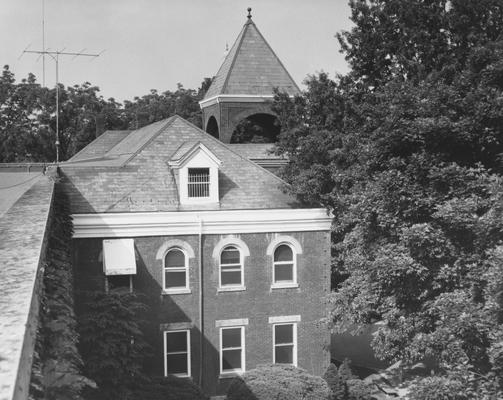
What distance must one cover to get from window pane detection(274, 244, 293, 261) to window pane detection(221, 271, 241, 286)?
1427 millimetres

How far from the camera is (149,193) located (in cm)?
2239

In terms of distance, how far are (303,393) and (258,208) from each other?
648 cm

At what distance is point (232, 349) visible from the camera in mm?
22609

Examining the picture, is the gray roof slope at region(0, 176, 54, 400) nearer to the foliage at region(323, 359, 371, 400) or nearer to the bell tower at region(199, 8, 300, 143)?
the foliage at region(323, 359, 371, 400)

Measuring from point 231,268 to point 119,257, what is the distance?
3744 millimetres

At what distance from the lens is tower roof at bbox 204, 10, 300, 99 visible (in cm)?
3331

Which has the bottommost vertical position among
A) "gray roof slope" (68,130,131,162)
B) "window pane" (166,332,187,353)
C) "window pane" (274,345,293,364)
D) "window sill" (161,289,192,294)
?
"window pane" (274,345,293,364)

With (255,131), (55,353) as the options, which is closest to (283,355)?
(55,353)

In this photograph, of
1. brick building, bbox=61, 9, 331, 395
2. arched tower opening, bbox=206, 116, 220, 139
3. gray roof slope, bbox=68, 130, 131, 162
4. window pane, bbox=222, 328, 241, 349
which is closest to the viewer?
brick building, bbox=61, 9, 331, 395

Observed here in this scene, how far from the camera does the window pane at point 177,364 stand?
22062mm

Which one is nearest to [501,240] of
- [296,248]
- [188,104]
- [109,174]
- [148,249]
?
[296,248]

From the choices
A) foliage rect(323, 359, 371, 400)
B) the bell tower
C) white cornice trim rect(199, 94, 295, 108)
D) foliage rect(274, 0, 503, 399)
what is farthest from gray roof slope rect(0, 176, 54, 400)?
the bell tower

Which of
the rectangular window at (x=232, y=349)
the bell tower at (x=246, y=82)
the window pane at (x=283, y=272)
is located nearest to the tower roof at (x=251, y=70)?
the bell tower at (x=246, y=82)

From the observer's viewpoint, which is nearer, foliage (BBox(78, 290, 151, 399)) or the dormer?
foliage (BBox(78, 290, 151, 399))
